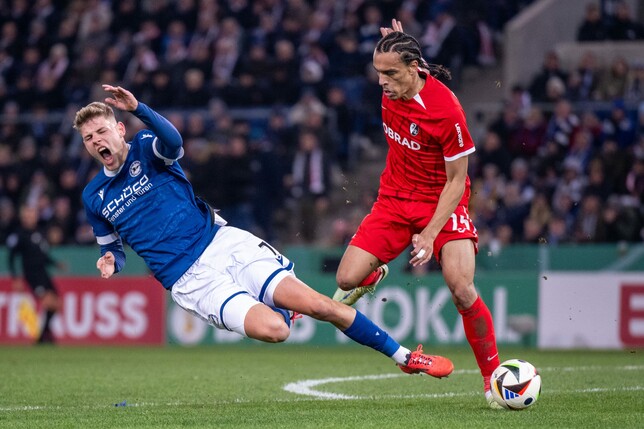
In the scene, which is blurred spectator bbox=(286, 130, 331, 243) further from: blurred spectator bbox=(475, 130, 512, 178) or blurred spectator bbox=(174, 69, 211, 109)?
blurred spectator bbox=(174, 69, 211, 109)

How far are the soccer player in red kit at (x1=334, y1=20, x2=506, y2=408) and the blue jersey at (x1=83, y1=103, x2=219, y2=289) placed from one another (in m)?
1.21

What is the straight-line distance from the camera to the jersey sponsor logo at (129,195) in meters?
7.76

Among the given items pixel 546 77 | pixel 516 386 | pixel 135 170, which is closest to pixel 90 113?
pixel 135 170

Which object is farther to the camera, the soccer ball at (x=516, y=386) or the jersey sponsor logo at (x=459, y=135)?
the jersey sponsor logo at (x=459, y=135)

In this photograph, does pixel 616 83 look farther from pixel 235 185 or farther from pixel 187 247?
pixel 187 247

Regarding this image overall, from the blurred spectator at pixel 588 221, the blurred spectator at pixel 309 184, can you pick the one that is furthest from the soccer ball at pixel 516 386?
the blurred spectator at pixel 309 184

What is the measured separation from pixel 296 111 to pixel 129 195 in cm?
1066

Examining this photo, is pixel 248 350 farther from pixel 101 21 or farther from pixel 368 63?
pixel 101 21

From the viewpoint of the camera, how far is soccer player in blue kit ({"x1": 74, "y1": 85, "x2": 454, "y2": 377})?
295 inches

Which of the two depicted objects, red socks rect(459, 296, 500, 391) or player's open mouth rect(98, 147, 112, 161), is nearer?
player's open mouth rect(98, 147, 112, 161)

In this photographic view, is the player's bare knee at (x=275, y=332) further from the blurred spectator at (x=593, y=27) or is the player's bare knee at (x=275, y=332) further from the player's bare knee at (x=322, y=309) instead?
the blurred spectator at (x=593, y=27)

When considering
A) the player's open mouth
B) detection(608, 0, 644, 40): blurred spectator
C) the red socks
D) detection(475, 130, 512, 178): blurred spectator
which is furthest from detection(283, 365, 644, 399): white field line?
detection(608, 0, 644, 40): blurred spectator

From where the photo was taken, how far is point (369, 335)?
7.54 metres

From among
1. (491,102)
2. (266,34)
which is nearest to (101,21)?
(266,34)
